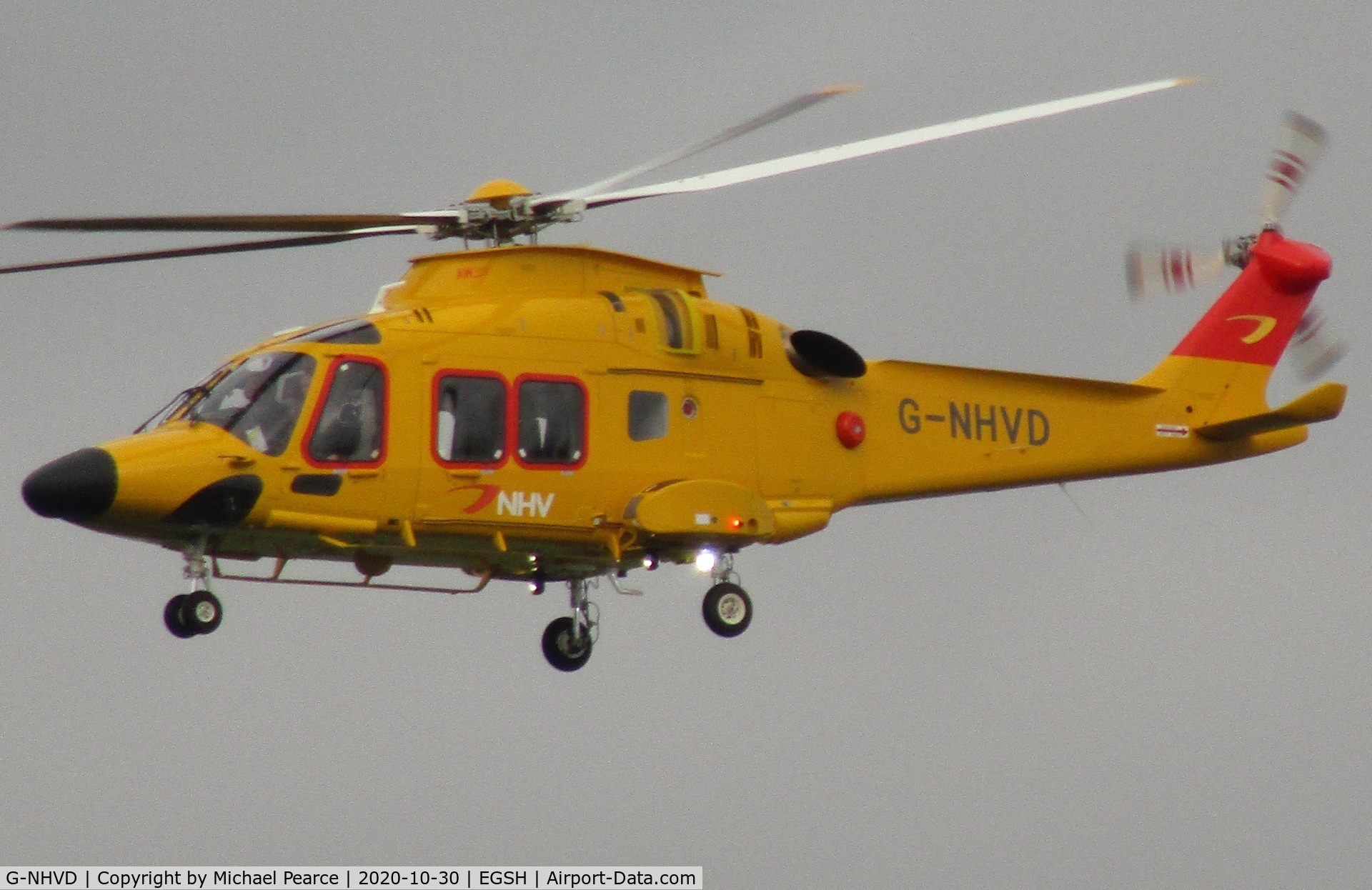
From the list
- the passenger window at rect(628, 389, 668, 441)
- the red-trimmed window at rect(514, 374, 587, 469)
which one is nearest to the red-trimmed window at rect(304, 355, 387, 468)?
the red-trimmed window at rect(514, 374, 587, 469)

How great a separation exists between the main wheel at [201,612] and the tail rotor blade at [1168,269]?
11.0m

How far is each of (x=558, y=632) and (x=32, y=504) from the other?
6349mm

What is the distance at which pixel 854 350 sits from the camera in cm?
2520

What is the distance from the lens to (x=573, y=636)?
25.7m

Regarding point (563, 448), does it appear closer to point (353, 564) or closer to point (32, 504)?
point (353, 564)

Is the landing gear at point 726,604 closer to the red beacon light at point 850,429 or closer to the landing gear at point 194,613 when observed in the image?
the red beacon light at point 850,429

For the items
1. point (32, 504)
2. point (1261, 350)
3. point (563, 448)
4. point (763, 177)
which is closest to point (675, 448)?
point (563, 448)

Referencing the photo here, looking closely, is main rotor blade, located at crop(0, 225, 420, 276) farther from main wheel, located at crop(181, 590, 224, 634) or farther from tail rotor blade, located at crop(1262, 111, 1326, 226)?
tail rotor blade, located at crop(1262, 111, 1326, 226)

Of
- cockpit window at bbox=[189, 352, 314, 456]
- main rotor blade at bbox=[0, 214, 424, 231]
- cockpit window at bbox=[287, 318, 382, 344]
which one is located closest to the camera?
main rotor blade at bbox=[0, 214, 424, 231]

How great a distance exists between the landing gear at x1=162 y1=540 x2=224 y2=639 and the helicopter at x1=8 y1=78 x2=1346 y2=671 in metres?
0.02

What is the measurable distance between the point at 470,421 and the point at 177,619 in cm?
327

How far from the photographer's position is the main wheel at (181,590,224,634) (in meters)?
21.8

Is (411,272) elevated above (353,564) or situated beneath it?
elevated above

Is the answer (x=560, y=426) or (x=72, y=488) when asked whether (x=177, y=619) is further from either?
(x=560, y=426)
